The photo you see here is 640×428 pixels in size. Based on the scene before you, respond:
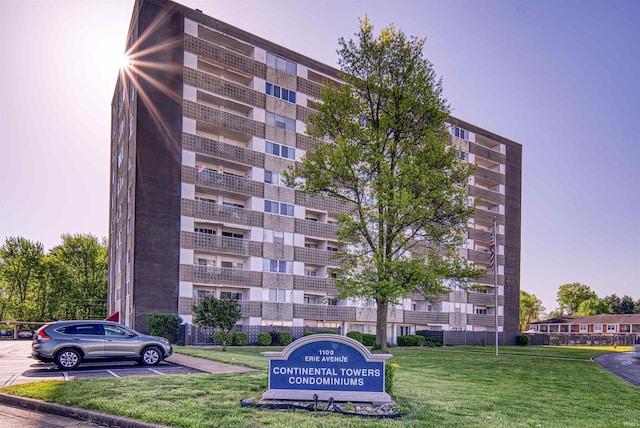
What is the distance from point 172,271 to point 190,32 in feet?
59.1

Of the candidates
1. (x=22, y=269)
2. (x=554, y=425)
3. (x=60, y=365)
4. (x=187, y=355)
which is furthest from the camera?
(x=22, y=269)

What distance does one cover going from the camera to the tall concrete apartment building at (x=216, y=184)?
38438 millimetres

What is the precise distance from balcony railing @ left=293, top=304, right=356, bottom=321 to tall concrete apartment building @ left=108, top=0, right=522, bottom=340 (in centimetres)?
8

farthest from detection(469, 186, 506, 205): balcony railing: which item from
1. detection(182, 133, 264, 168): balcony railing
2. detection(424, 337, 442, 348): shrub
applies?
detection(182, 133, 264, 168): balcony railing

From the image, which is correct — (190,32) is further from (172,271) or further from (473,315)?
(473,315)

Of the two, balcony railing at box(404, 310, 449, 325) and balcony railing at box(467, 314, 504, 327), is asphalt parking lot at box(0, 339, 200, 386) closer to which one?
balcony railing at box(404, 310, 449, 325)

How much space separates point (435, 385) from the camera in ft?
46.7

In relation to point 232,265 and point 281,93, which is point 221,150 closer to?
point 281,93

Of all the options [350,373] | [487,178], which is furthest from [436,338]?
[350,373]

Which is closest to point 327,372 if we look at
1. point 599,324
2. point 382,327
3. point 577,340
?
point 382,327

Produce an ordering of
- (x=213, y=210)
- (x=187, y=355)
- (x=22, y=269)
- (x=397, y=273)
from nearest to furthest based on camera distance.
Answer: (x=187, y=355), (x=397, y=273), (x=213, y=210), (x=22, y=269)

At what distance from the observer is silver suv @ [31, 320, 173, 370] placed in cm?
1620

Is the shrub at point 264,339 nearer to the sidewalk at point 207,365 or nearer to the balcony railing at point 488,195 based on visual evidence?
the sidewalk at point 207,365

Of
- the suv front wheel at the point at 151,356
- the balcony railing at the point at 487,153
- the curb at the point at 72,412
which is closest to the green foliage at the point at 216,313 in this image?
the suv front wheel at the point at 151,356
